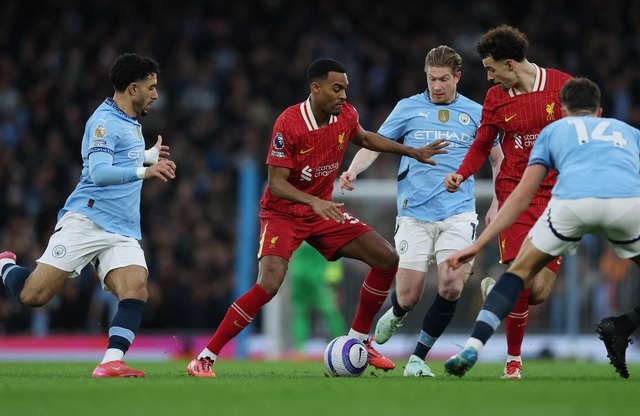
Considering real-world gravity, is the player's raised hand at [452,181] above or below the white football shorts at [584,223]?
above

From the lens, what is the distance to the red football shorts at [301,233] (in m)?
8.10

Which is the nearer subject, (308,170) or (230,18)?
(308,170)

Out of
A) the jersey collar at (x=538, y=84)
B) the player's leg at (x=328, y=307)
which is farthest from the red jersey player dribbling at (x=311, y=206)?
the player's leg at (x=328, y=307)

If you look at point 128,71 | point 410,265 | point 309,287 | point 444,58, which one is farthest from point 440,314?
point 309,287

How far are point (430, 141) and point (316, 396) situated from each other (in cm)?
335

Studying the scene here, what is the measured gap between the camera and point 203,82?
63.7 ft

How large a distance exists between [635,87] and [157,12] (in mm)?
9295

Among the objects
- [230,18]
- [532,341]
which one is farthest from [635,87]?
[230,18]

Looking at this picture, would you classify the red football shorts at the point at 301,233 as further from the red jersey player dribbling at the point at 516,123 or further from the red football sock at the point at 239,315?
the red jersey player dribbling at the point at 516,123

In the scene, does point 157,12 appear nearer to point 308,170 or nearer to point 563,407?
point 308,170

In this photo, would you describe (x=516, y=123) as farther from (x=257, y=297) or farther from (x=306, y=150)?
(x=257, y=297)

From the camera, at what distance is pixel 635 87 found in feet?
60.8

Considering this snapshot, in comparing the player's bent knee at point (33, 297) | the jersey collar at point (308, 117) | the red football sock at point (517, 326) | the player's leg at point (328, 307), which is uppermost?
the jersey collar at point (308, 117)

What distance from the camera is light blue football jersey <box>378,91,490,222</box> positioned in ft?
28.8
